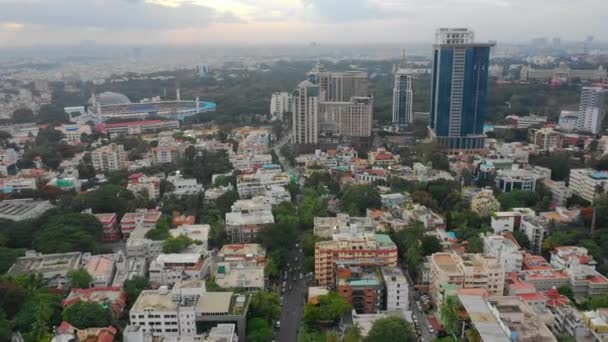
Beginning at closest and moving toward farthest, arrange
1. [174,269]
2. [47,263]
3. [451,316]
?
[451,316] < [174,269] < [47,263]

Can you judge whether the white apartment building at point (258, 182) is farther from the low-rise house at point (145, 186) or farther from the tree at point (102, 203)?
the tree at point (102, 203)

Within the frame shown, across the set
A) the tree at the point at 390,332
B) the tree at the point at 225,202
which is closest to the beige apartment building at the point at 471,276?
the tree at the point at 390,332

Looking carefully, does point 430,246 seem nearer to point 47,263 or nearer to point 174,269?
point 174,269

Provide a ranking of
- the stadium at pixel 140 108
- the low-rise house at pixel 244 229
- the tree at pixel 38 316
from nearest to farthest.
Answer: the tree at pixel 38 316
the low-rise house at pixel 244 229
the stadium at pixel 140 108

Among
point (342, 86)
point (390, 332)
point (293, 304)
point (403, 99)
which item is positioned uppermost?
point (342, 86)

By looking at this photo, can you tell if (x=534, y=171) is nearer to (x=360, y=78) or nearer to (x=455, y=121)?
(x=455, y=121)

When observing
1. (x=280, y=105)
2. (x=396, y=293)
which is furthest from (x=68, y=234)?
(x=280, y=105)
